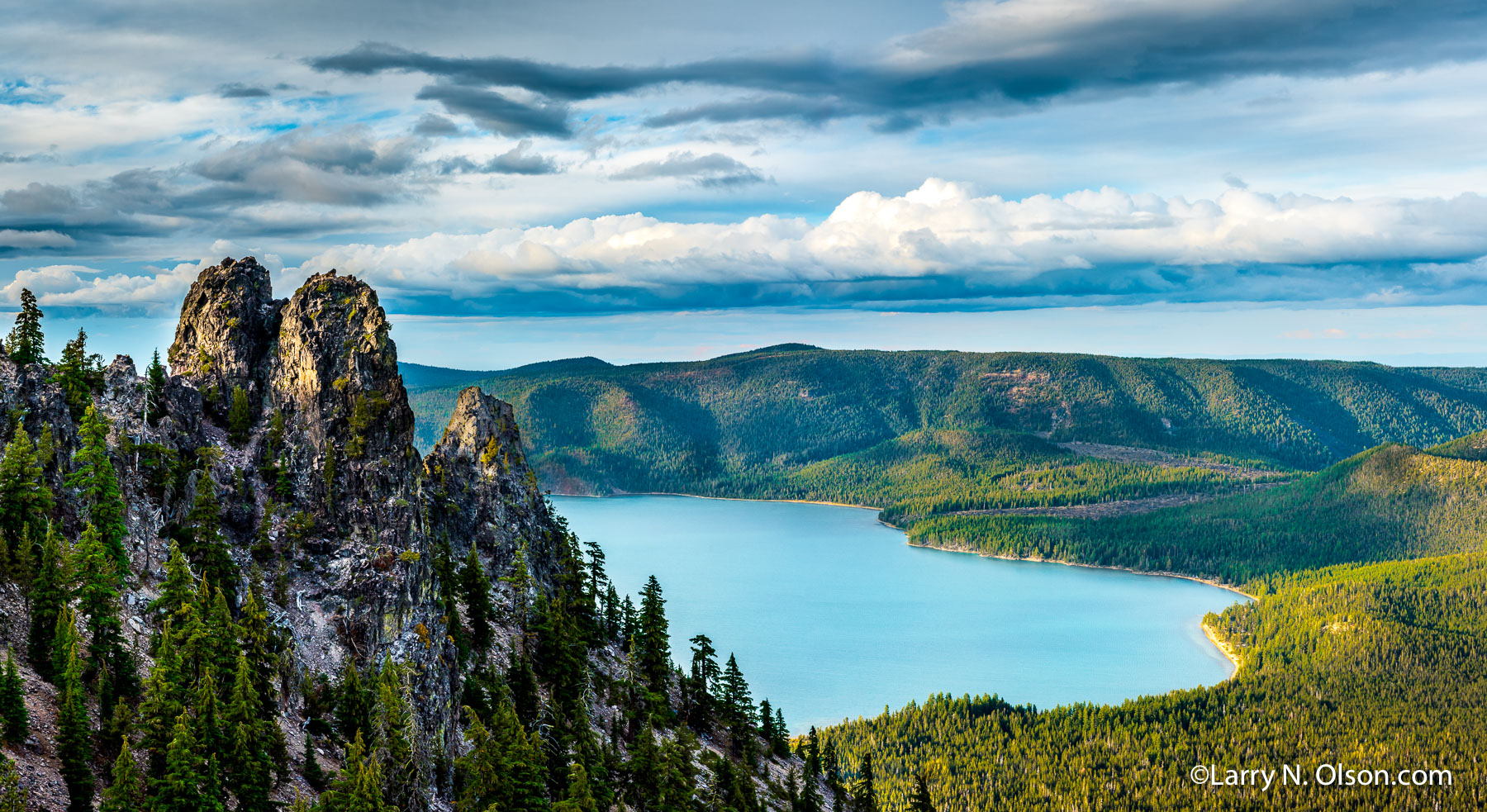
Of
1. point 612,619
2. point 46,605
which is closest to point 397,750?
point 46,605

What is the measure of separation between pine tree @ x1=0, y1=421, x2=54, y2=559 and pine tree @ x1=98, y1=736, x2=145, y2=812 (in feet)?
60.1

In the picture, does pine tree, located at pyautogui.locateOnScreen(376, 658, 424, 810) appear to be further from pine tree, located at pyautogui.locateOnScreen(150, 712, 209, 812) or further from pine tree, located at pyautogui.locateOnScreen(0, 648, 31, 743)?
pine tree, located at pyautogui.locateOnScreen(0, 648, 31, 743)

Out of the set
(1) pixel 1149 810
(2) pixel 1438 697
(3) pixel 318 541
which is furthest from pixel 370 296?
(2) pixel 1438 697

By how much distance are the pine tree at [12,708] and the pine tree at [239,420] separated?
3163 centimetres

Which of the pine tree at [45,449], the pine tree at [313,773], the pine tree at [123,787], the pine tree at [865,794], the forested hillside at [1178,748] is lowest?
the forested hillside at [1178,748]

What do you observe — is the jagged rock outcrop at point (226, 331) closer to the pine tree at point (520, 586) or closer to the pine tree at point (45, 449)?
the pine tree at point (45, 449)

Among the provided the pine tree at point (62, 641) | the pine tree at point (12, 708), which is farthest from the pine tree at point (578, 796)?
the pine tree at point (12, 708)

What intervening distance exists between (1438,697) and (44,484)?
20131 cm

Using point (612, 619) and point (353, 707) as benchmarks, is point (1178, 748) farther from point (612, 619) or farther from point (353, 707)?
point (353, 707)

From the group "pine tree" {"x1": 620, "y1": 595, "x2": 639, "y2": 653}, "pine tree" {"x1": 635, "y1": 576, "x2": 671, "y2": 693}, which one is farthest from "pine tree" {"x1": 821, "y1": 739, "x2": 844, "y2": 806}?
"pine tree" {"x1": 620, "y1": 595, "x2": 639, "y2": 653}

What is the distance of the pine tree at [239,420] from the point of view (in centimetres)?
7675

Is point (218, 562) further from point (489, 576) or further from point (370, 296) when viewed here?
point (489, 576)

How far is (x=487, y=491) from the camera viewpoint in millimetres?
112438

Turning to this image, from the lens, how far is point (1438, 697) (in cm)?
17925
